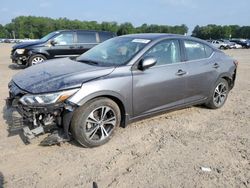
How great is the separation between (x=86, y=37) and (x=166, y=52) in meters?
7.60

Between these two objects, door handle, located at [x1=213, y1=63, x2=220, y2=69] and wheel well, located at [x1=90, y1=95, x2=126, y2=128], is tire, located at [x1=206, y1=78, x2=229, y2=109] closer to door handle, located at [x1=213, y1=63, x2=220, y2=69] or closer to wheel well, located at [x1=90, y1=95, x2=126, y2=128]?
door handle, located at [x1=213, y1=63, x2=220, y2=69]

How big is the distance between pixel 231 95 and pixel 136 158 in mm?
4598

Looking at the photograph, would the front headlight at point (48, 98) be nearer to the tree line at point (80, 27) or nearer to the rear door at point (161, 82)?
the rear door at point (161, 82)

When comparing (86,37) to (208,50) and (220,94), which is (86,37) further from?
(220,94)

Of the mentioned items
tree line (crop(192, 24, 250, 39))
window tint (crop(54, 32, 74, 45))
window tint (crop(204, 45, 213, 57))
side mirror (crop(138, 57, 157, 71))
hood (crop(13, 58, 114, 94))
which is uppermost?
tree line (crop(192, 24, 250, 39))

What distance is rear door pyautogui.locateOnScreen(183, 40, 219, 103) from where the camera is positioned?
5.25 meters

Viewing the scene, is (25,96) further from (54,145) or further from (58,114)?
(54,145)

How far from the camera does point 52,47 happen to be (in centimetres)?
1123

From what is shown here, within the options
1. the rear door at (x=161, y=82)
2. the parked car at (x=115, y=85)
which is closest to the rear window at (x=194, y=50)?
the parked car at (x=115, y=85)

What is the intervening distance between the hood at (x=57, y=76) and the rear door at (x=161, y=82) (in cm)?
59

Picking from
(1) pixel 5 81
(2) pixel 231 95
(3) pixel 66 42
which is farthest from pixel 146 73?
(3) pixel 66 42

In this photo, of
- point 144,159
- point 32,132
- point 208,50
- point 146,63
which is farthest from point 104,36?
point 144,159

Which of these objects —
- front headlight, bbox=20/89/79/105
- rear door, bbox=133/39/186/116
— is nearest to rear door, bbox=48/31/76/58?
rear door, bbox=133/39/186/116

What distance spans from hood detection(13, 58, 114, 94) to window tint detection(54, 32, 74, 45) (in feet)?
22.6
